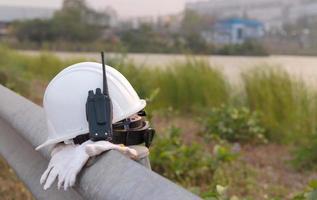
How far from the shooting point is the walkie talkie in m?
2.20

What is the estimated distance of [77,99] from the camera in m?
2.38

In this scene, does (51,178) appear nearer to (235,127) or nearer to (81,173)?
(81,173)

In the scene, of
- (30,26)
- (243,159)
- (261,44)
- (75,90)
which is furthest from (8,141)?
(30,26)

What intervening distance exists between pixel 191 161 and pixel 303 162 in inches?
64.6

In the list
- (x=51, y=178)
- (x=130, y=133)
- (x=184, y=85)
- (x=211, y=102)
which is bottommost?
(x=211, y=102)

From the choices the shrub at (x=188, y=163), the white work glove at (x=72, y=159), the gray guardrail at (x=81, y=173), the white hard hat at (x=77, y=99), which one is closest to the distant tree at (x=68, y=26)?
the shrub at (x=188, y=163)

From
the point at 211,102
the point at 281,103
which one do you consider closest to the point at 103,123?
the point at 281,103

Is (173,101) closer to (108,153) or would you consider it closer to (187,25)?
(187,25)

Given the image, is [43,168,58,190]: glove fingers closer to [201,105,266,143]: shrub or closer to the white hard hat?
the white hard hat

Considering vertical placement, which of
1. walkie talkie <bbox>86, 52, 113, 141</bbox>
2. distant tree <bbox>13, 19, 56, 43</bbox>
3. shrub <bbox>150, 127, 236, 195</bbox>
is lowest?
distant tree <bbox>13, 19, 56, 43</bbox>

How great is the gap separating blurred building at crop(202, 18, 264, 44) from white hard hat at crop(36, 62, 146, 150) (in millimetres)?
13416

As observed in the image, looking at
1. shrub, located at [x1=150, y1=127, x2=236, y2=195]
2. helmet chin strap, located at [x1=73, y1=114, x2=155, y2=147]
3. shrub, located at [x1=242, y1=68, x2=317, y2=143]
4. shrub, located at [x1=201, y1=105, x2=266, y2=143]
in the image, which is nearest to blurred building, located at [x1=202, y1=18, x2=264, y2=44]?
shrub, located at [x1=242, y1=68, x2=317, y2=143]

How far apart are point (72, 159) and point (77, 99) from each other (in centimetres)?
22

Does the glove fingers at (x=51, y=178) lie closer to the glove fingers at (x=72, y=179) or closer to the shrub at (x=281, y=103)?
the glove fingers at (x=72, y=179)
